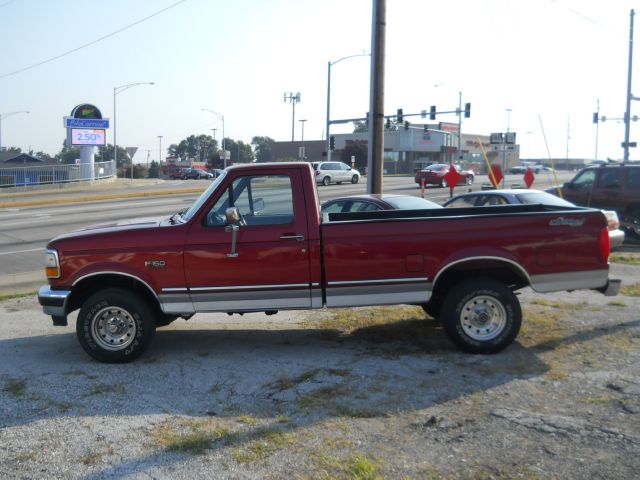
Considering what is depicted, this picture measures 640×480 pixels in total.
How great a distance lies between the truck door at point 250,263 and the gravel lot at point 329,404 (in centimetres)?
64

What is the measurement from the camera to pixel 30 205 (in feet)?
119

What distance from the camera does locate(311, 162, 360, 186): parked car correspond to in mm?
46281

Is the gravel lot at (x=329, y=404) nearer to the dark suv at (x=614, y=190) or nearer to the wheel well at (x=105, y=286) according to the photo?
the wheel well at (x=105, y=286)

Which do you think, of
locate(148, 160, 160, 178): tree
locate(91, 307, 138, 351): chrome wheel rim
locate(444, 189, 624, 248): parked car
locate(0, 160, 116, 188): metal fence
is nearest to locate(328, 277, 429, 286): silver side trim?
locate(91, 307, 138, 351): chrome wheel rim

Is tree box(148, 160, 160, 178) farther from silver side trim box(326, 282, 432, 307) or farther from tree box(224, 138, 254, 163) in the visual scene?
silver side trim box(326, 282, 432, 307)

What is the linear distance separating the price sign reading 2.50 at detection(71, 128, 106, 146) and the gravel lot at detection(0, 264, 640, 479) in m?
50.8

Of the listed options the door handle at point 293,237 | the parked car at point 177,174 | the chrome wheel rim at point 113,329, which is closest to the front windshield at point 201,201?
the door handle at point 293,237

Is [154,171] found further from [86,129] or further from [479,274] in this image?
[479,274]

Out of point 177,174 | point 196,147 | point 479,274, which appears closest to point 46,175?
point 177,174

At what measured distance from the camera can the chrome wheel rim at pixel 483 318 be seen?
22.4ft

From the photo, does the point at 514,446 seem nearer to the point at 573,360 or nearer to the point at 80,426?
the point at 573,360

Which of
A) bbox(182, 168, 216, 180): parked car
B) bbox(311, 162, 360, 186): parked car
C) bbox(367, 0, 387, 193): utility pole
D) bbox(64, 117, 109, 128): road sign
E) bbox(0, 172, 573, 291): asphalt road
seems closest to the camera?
bbox(367, 0, 387, 193): utility pole

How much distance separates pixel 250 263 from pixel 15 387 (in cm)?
239

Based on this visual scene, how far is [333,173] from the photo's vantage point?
46969 mm
